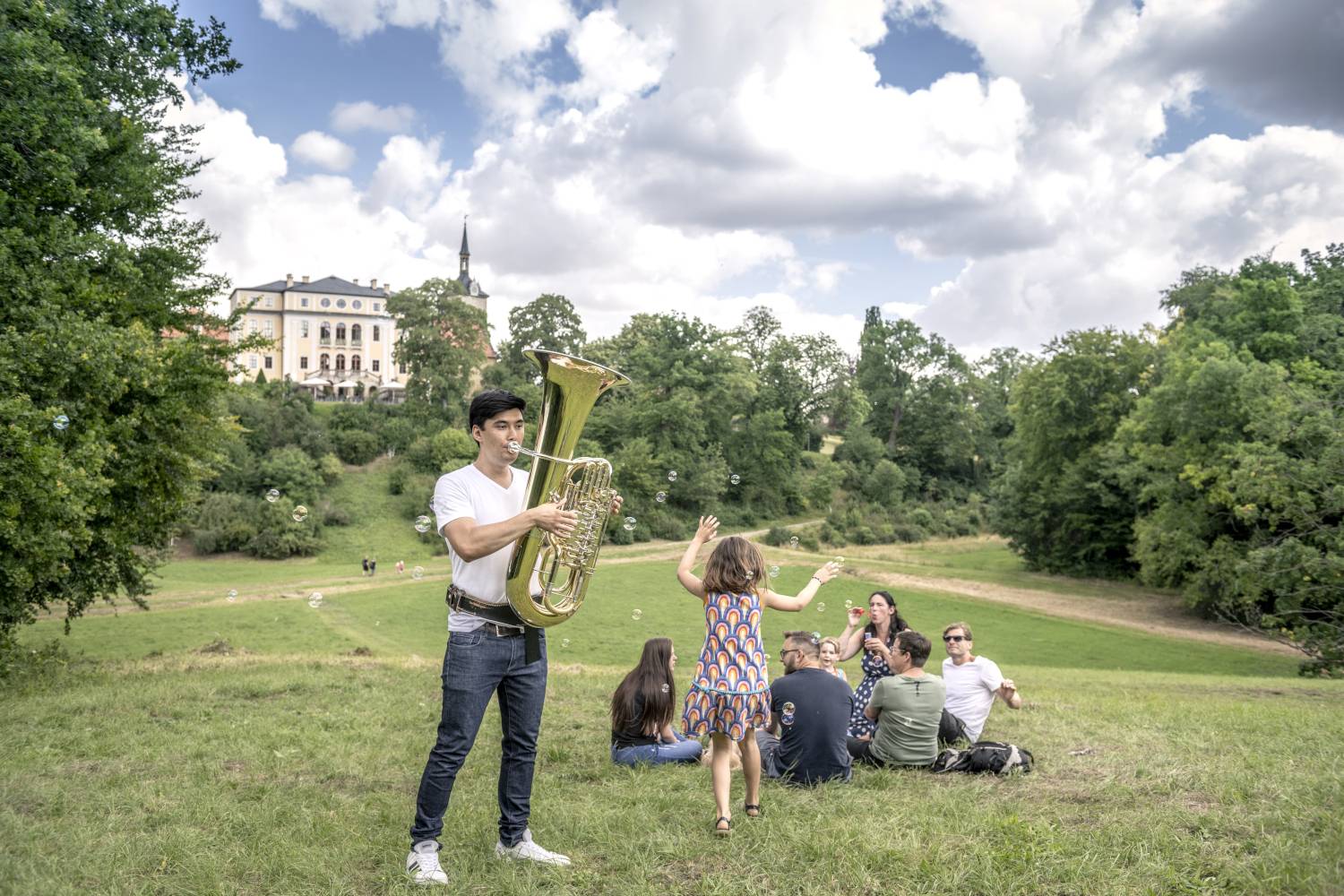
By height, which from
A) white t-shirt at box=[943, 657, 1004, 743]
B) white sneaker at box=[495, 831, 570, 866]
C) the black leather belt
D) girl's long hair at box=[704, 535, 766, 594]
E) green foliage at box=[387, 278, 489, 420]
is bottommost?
white sneaker at box=[495, 831, 570, 866]

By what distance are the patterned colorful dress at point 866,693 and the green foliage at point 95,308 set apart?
10.3 meters

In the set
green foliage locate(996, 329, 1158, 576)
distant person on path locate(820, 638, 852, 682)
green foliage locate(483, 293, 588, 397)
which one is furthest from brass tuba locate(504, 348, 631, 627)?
green foliage locate(483, 293, 588, 397)

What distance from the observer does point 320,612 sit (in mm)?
30375

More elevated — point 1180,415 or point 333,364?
point 333,364

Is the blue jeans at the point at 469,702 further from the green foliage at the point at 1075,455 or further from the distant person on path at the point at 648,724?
the green foliage at the point at 1075,455

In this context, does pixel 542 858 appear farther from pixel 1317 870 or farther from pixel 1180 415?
pixel 1180 415

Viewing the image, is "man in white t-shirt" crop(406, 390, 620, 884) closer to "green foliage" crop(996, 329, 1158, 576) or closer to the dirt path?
the dirt path

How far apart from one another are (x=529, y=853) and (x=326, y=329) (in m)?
105

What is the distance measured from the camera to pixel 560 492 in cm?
511

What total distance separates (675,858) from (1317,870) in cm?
329

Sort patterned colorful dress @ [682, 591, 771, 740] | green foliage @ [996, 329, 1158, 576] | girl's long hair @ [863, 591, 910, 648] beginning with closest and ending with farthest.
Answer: patterned colorful dress @ [682, 591, 771, 740]
girl's long hair @ [863, 591, 910, 648]
green foliage @ [996, 329, 1158, 576]

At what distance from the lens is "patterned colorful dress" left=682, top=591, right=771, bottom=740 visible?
5.82 metres

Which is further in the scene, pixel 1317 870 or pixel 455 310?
pixel 455 310

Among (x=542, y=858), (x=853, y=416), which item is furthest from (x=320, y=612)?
(x=853, y=416)
